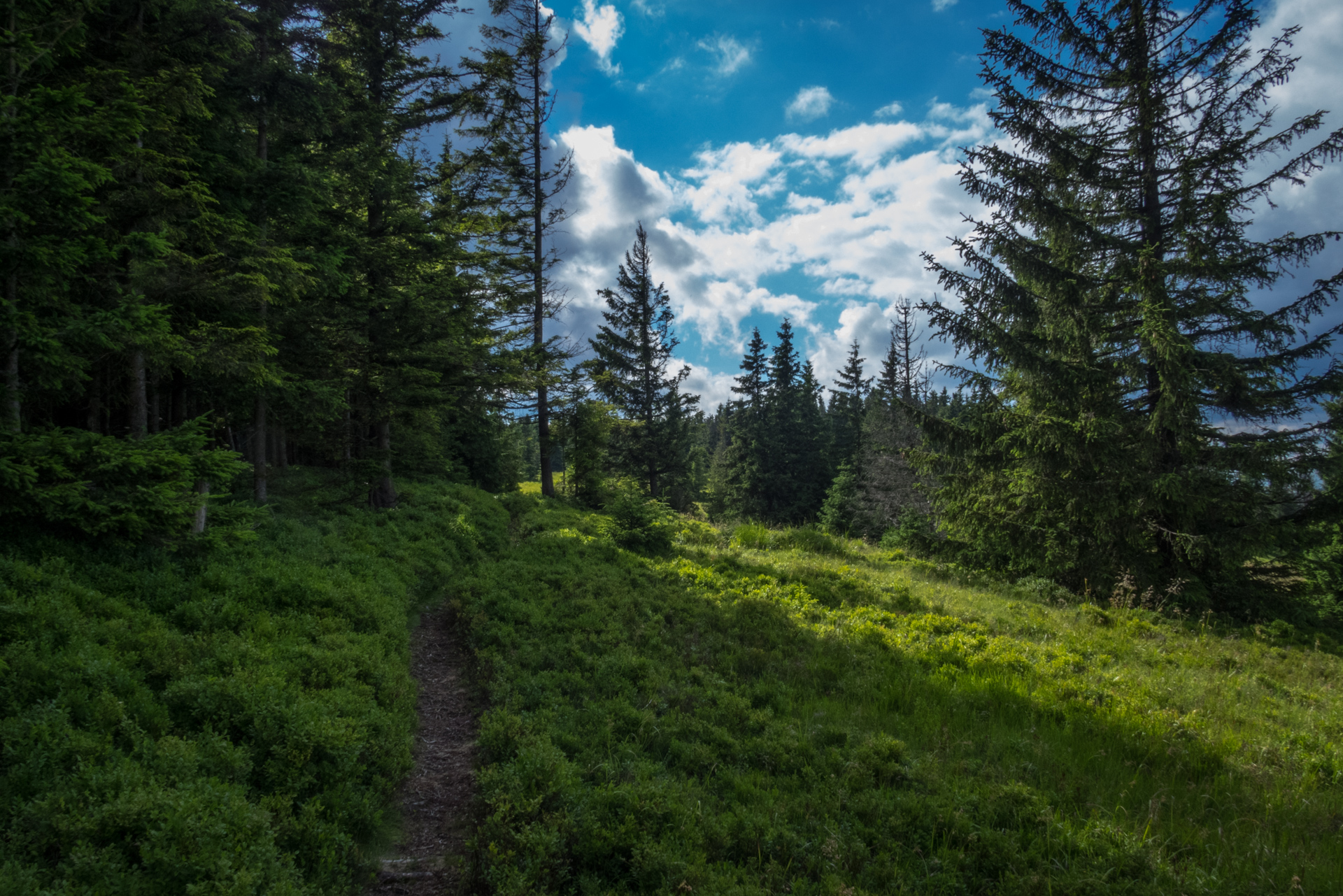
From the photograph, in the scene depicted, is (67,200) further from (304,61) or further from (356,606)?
(304,61)

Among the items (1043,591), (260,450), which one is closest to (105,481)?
(260,450)

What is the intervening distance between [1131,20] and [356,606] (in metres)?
20.5

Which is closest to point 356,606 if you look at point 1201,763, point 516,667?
point 516,667

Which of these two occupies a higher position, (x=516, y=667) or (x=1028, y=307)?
(x=1028, y=307)

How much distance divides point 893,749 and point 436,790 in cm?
496

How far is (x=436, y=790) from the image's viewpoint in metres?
5.32

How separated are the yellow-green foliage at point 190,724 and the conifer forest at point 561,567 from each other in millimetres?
36

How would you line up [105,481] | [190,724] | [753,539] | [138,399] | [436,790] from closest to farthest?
[190,724] → [436,790] → [105,481] → [138,399] → [753,539]

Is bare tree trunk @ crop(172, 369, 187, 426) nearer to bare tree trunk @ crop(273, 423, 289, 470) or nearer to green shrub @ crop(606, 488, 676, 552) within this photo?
bare tree trunk @ crop(273, 423, 289, 470)

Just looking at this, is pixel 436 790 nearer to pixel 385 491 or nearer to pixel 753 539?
pixel 385 491

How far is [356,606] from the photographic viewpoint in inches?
309

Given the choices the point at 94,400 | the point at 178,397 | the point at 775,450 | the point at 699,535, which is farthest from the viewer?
the point at 775,450

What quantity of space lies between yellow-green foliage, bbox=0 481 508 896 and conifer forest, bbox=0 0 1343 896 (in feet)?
0.12

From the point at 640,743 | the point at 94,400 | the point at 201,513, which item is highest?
the point at 94,400
